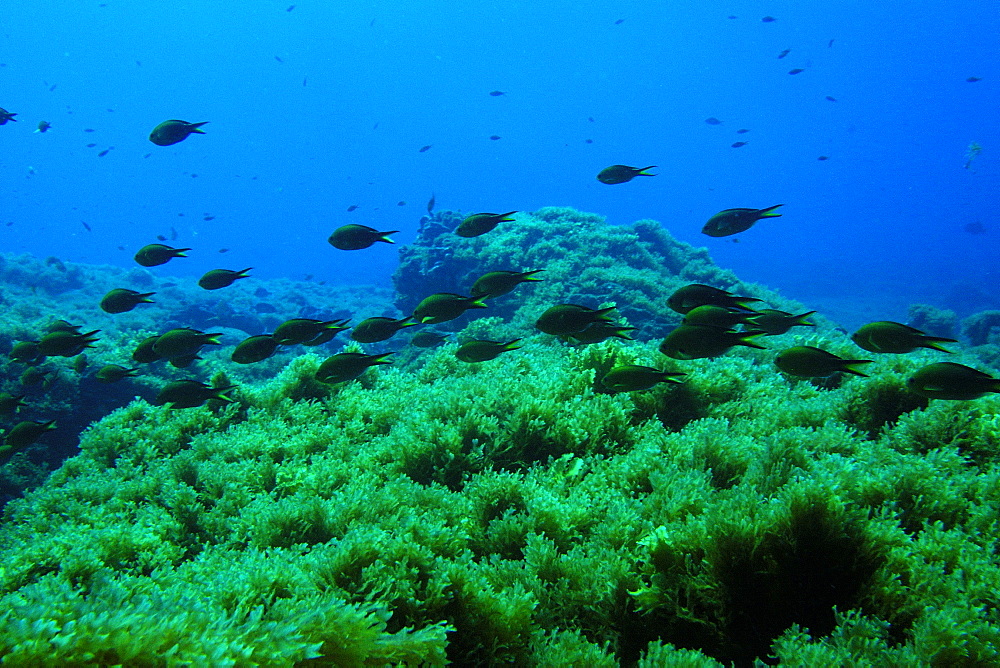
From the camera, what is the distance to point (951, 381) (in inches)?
113

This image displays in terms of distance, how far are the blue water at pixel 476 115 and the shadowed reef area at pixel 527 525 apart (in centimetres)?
12140

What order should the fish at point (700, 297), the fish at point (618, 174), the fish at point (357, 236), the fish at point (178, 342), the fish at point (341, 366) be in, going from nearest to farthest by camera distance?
1. the fish at point (700, 297)
2. the fish at point (341, 366)
3. the fish at point (178, 342)
4. the fish at point (357, 236)
5. the fish at point (618, 174)

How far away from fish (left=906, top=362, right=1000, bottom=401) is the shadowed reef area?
439 mm

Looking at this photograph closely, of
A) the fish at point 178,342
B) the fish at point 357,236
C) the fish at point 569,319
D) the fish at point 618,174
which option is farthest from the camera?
the fish at point 618,174

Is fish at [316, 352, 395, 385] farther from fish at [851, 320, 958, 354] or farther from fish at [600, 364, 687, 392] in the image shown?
fish at [851, 320, 958, 354]

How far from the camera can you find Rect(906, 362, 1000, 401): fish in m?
2.81

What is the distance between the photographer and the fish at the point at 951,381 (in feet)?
9.23

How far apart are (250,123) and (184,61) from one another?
24.1 m

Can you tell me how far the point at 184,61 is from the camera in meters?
139

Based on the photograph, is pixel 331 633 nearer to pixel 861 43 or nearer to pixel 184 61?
pixel 184 61

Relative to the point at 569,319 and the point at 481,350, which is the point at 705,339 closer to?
the point at 569,319

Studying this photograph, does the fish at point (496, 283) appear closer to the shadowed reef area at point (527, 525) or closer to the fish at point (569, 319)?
the fish at point (569, 319)

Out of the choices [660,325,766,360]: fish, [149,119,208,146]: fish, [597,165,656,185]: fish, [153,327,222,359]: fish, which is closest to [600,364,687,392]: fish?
[660,325,766,360]: fish

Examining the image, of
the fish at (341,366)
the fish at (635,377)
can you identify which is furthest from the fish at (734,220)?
the fish at (341,366)
